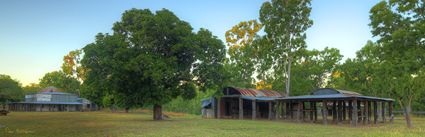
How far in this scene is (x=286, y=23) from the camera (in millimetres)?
47469

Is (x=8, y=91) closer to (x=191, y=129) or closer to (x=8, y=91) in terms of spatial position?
(x=8, y=91)

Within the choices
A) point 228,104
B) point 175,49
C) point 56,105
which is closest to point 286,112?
point 228,104

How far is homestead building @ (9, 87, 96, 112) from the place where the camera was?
93.6m

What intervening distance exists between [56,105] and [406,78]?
9187cm

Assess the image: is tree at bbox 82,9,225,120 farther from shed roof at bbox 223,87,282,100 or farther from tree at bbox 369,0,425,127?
tree at bbox 369,0,425,127

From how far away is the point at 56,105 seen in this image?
97625 millimetres

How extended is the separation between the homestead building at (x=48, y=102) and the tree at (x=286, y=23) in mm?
66975

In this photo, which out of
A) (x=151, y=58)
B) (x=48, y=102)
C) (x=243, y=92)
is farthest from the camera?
(x=48, y=102)

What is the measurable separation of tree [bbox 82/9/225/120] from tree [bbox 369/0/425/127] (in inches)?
624

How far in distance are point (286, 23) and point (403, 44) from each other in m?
21.0

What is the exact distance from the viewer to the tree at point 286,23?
47062mm

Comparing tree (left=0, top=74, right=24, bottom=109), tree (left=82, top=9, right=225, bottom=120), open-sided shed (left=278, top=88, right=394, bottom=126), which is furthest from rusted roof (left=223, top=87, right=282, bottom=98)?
tree (left=0, top=74, right=24, bottom=109)

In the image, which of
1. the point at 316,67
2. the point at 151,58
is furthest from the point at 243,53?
the point at 151,58

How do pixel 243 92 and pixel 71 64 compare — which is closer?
pixel 243 92
